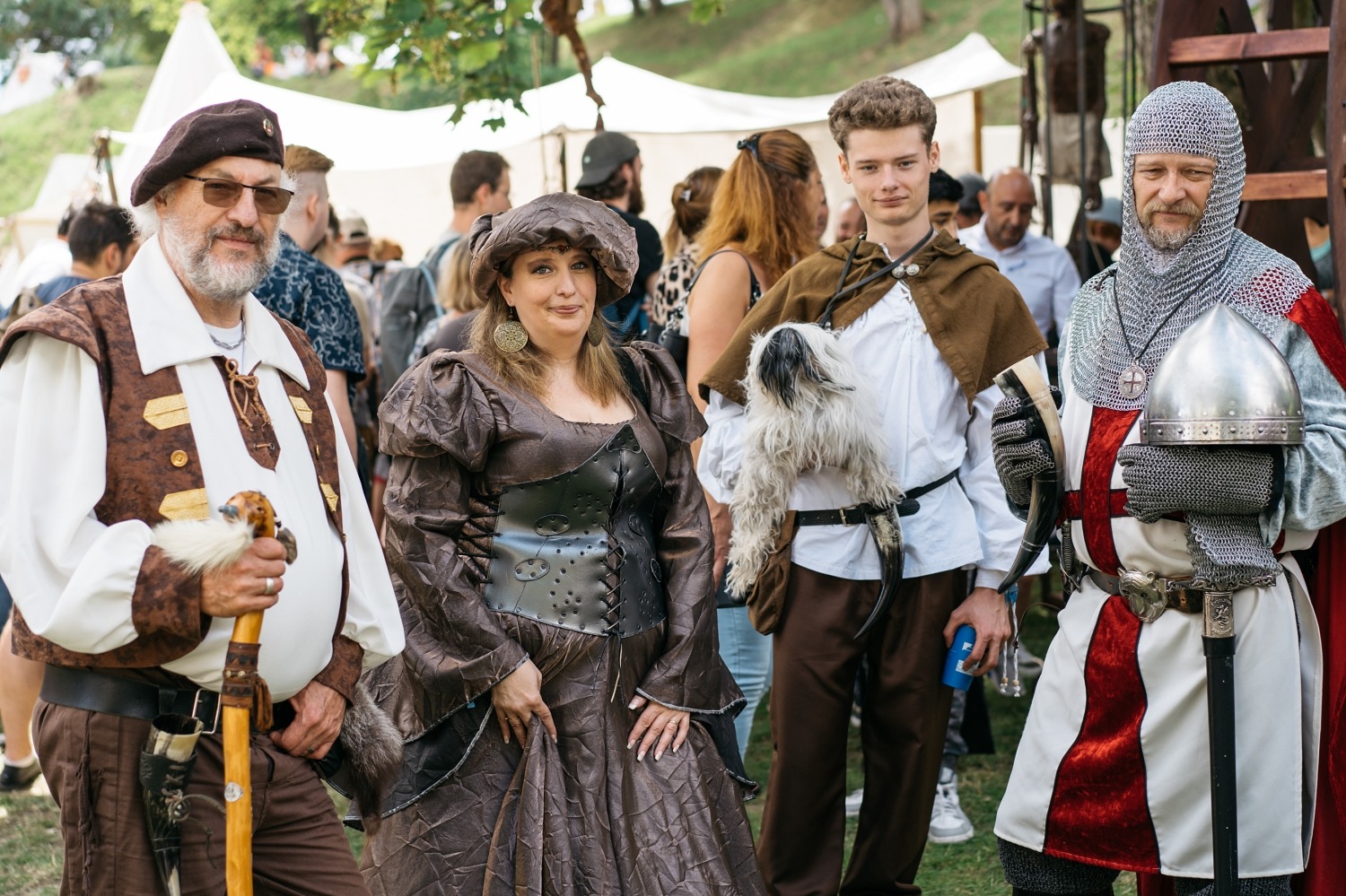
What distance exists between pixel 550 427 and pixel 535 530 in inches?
8.7

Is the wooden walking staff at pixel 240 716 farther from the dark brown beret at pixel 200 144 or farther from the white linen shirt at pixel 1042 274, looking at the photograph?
the white linen shirt at pixel 1042 274

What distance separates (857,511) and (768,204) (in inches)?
45.6

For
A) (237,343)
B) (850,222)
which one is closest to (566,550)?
(237,343)

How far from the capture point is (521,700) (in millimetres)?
3000

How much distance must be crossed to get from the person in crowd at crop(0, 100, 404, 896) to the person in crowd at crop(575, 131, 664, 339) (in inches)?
106

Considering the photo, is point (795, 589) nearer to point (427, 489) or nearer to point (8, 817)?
point (427, 489)

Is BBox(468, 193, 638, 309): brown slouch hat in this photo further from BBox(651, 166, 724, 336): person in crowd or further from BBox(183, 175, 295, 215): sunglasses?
BBox(651, 166, 724, 336): person in crowd

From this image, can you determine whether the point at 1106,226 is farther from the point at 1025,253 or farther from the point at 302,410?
the point at 302,410

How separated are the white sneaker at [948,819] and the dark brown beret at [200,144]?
9.71 ft

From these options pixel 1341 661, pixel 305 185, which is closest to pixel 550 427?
pixel 1341 661

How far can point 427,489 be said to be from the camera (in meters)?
3.06

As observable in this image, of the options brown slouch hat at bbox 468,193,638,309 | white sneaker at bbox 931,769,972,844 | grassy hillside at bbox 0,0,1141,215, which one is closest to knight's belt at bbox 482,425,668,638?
brown slouch hat at bbox 468,193,638,309

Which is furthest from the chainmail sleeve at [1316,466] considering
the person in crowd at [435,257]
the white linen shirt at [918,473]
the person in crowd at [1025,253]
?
the person in crowd at [435,257]

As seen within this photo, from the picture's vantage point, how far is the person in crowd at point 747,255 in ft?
13.9
